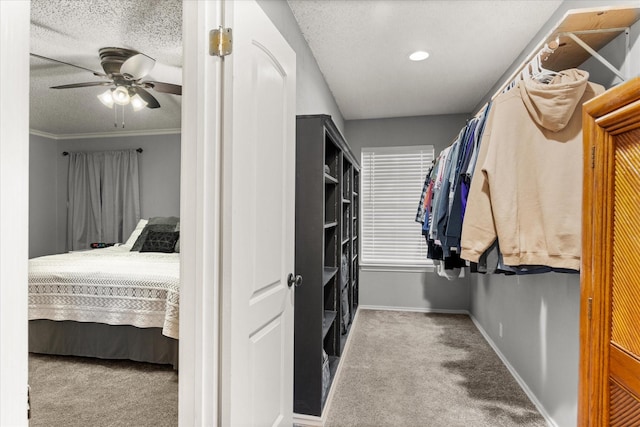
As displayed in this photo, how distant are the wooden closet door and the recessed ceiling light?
6.60ft

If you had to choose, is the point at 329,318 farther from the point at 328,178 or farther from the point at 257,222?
the point at 257,222

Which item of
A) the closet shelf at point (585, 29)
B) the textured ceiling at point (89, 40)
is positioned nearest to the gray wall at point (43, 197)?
the textured ceiling at point (89, 40)

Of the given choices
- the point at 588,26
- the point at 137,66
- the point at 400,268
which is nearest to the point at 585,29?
the point at 588,26

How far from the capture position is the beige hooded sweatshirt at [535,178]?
145cm

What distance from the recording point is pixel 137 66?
273 centimetres

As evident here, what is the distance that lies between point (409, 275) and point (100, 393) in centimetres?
351

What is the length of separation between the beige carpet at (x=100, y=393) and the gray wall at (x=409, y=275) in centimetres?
277

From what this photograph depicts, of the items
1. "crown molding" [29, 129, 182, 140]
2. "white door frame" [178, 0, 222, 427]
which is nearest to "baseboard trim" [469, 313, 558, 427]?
"white door frame" [178, 0, 222, 427]

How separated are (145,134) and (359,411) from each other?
16.0 ft

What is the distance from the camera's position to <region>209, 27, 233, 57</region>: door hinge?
117cm

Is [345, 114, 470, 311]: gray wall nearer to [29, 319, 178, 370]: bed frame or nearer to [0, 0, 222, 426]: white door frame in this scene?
[29, 319, 178, 370]: bed frame

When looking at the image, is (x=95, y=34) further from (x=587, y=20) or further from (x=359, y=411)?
(x=359, y=411)

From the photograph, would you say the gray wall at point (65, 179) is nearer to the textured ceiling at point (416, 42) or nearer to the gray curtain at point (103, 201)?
the gray curtain at point (103, 201)

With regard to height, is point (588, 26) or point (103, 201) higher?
point (588, 26)
